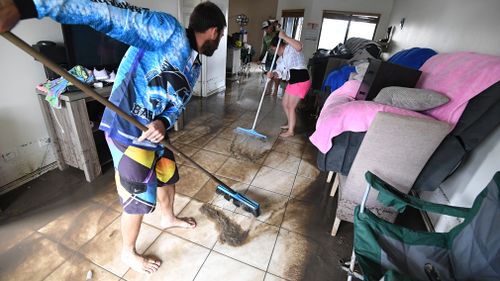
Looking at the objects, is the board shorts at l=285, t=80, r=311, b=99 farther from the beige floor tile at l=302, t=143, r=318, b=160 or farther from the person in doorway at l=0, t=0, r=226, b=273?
the person in doorway at l=0, t=0, r=226, b=273

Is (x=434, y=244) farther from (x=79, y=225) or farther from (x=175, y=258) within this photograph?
(x=79, y=225)

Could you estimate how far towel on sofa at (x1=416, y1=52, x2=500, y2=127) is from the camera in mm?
1190

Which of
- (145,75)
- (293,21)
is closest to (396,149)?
(145,75)

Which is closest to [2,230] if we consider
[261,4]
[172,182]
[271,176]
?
[172,182]

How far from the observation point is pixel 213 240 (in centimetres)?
153

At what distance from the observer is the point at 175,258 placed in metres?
1.40

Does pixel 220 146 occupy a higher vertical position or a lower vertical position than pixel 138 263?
lower

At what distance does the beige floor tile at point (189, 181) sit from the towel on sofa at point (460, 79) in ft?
5.44

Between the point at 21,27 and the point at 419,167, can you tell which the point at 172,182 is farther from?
the point at 21,27

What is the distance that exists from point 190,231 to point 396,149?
1301 mm

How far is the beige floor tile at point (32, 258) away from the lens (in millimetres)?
1256

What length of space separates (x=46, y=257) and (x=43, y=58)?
1.25 metres

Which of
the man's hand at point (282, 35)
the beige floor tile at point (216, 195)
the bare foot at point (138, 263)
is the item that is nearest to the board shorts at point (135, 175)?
the bare foot at point (138, 263)

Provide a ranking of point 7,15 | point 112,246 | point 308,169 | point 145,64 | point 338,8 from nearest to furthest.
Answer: point 7,15, point 145,64, point 112,246, point 308,169, point 338,8
